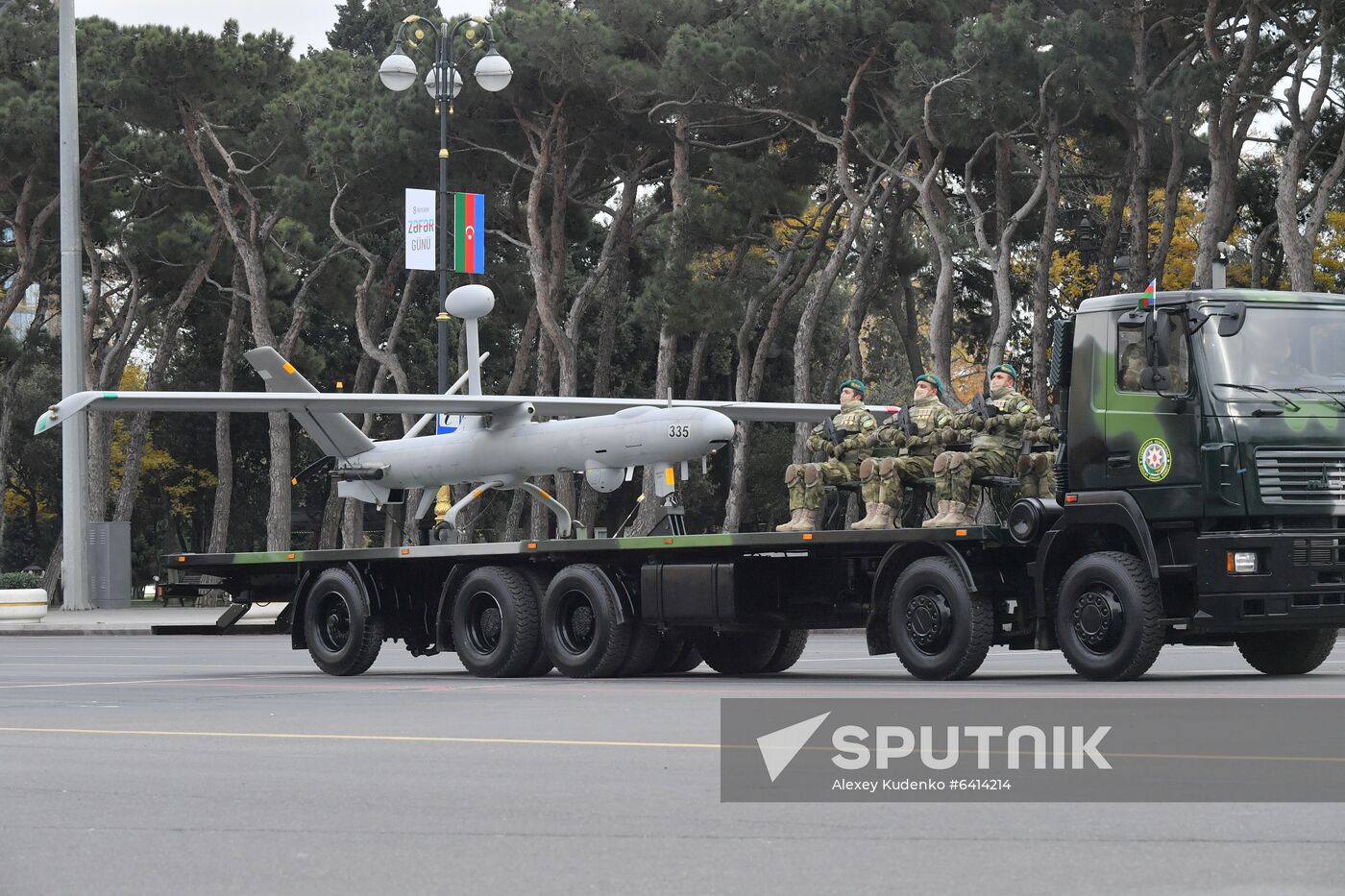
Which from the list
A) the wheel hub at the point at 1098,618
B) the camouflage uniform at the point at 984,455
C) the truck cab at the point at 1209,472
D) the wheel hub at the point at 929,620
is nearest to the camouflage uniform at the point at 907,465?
the camouflage uniform at the point at 984,455

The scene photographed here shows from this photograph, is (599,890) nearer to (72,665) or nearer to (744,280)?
(72,665)

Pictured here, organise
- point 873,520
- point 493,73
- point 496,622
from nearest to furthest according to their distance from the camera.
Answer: point 873,520
point 496,622
point 493,73

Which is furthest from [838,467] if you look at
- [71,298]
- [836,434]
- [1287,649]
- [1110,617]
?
[71,298]

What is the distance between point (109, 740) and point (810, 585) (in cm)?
654

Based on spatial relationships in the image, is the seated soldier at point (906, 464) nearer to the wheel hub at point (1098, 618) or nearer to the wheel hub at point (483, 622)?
the wheel hub at point (1098, 618)

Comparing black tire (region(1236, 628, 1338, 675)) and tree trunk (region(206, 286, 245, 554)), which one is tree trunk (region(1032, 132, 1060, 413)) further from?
tree trunk (region(206, 286, 245, 554))

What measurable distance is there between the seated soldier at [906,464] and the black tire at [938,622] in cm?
59

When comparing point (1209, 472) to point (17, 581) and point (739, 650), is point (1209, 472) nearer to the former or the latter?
point (739, 650)

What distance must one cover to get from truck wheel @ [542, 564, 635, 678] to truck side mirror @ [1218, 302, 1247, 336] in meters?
5.73

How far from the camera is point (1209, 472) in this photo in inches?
587

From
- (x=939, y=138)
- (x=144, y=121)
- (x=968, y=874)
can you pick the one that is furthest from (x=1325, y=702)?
(x=144, y=121)

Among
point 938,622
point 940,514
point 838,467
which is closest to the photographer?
point 938,622

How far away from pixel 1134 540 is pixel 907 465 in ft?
6.84

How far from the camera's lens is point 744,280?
49.5m
